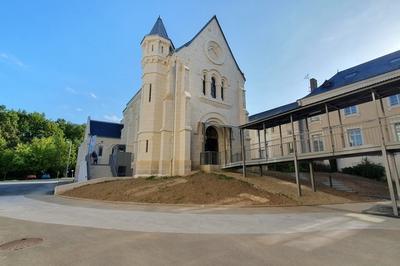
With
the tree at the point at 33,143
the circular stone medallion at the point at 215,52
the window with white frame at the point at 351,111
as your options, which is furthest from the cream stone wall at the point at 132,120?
the tree at the point at 33,143

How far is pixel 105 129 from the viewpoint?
41.0m

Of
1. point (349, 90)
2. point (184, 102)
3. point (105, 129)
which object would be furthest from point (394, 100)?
point (105, 129)

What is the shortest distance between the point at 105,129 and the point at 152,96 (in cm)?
2312

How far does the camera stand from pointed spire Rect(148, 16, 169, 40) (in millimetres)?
23969

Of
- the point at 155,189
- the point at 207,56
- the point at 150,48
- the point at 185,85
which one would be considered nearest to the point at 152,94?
the point at 185,85

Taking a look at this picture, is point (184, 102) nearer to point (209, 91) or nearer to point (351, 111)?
point (209, 91)

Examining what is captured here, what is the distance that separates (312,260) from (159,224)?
4711 millimetres

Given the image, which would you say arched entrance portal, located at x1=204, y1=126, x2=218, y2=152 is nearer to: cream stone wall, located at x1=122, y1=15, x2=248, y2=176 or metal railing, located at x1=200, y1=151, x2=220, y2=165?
cream stone wall, located at x1=122, y1=15, x2=248, y2=176

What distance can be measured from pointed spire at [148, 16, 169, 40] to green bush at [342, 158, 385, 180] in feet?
82.2

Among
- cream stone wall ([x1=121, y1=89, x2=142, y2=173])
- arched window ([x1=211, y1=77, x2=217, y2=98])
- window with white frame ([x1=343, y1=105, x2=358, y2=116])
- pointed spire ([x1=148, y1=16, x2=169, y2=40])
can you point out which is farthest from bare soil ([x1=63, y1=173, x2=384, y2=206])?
pointed spire ([x1=148, y1=16, x2=169, y2=40])

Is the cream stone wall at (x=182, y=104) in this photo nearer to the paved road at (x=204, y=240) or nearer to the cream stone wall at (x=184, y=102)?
the cream stone wall at (x=184, y=102)

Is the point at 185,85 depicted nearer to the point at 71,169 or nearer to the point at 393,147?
the point at 393,147

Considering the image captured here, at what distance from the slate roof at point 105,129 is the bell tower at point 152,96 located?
20.7 m

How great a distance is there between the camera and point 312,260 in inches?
167
